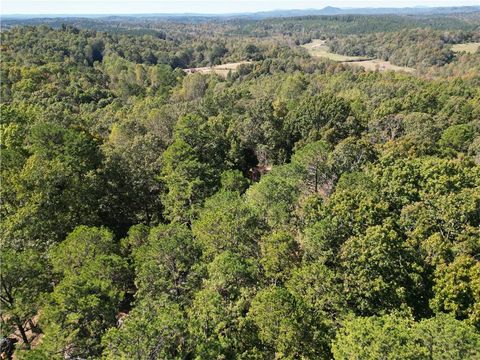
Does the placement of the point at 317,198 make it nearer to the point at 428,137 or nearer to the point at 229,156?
the point at 229,156

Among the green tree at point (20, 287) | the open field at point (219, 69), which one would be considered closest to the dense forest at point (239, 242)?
the green tree at point (20, 287)

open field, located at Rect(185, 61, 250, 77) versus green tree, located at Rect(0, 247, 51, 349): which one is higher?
open field, located at Rect(185, 61, 250, 77)

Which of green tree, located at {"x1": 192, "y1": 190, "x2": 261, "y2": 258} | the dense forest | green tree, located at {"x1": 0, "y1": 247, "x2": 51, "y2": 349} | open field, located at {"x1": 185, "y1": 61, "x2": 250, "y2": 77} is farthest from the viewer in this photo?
open field, located at {"x1": 185, "y1": 61, "x2": 250, "y2": 77}

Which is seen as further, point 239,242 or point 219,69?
point 219,69

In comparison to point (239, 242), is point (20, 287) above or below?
below

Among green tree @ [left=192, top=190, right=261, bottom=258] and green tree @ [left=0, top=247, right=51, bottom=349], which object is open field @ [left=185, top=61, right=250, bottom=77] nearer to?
green tree @ [left=192, top=190, right=261, bottom=258]

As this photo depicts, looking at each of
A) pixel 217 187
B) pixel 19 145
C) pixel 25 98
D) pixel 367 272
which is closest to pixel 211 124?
pixel 217 187

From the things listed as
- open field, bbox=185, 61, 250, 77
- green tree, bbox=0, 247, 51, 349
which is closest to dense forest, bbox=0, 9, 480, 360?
green tree, bbox=0, 247, 51, 349

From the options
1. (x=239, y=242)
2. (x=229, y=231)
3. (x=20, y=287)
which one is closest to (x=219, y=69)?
(x=229, y=231)

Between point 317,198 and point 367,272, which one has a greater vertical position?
point 317,198

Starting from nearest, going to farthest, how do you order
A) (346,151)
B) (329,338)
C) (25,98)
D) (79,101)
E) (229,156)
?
(329,338) < (346,151) < (229,156) < (25,98) < (79,101)

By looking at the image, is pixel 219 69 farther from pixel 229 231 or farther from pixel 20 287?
pixel 20 287
